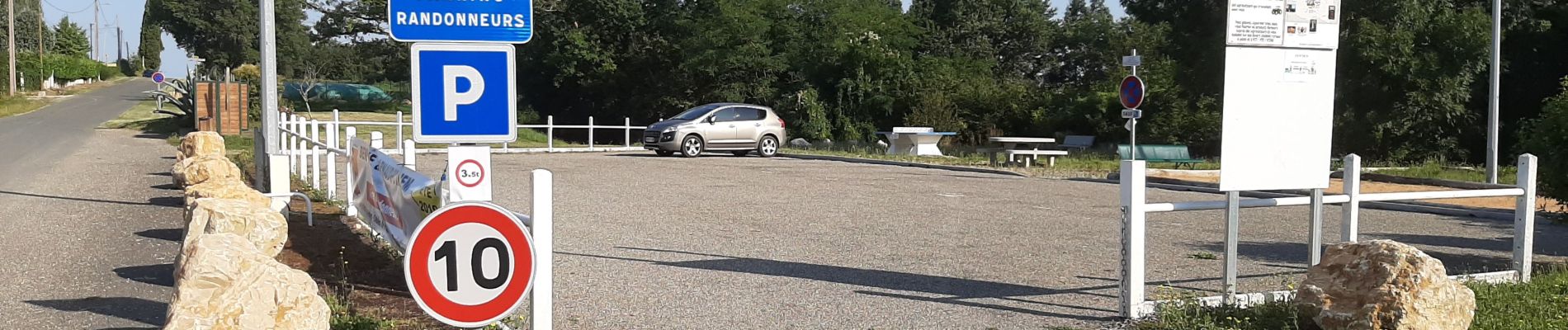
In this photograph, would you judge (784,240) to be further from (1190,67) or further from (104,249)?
(1190,67)

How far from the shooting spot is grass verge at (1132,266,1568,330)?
19.2 feet

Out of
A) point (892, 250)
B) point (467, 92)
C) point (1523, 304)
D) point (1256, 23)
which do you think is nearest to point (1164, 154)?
point (892, 250)

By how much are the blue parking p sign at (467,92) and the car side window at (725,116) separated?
21.8m

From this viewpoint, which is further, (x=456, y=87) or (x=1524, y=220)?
(x=1524, y=220)

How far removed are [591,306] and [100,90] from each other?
76716mm

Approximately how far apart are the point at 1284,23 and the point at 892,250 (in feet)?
11.7

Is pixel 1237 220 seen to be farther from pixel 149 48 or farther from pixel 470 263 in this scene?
pixel 149 48

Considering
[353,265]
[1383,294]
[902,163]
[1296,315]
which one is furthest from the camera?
[902,163]

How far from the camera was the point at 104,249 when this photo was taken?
9.23 metres

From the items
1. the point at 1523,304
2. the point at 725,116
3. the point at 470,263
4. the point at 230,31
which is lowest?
the point at 1523,304

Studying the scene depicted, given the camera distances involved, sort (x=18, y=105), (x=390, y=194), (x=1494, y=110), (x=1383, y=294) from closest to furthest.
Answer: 1. (x=1383, y=294)
2. (x=390, y=194)
3. (x=1494, y=110)
4. (x=18, y=105)

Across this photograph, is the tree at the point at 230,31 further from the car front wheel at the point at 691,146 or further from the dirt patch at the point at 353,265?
the dirt patch at the point at 353,265

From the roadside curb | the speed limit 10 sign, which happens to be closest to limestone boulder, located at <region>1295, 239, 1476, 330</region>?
the speed limit 10 sign

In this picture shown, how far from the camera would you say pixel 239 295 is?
15.8ft
